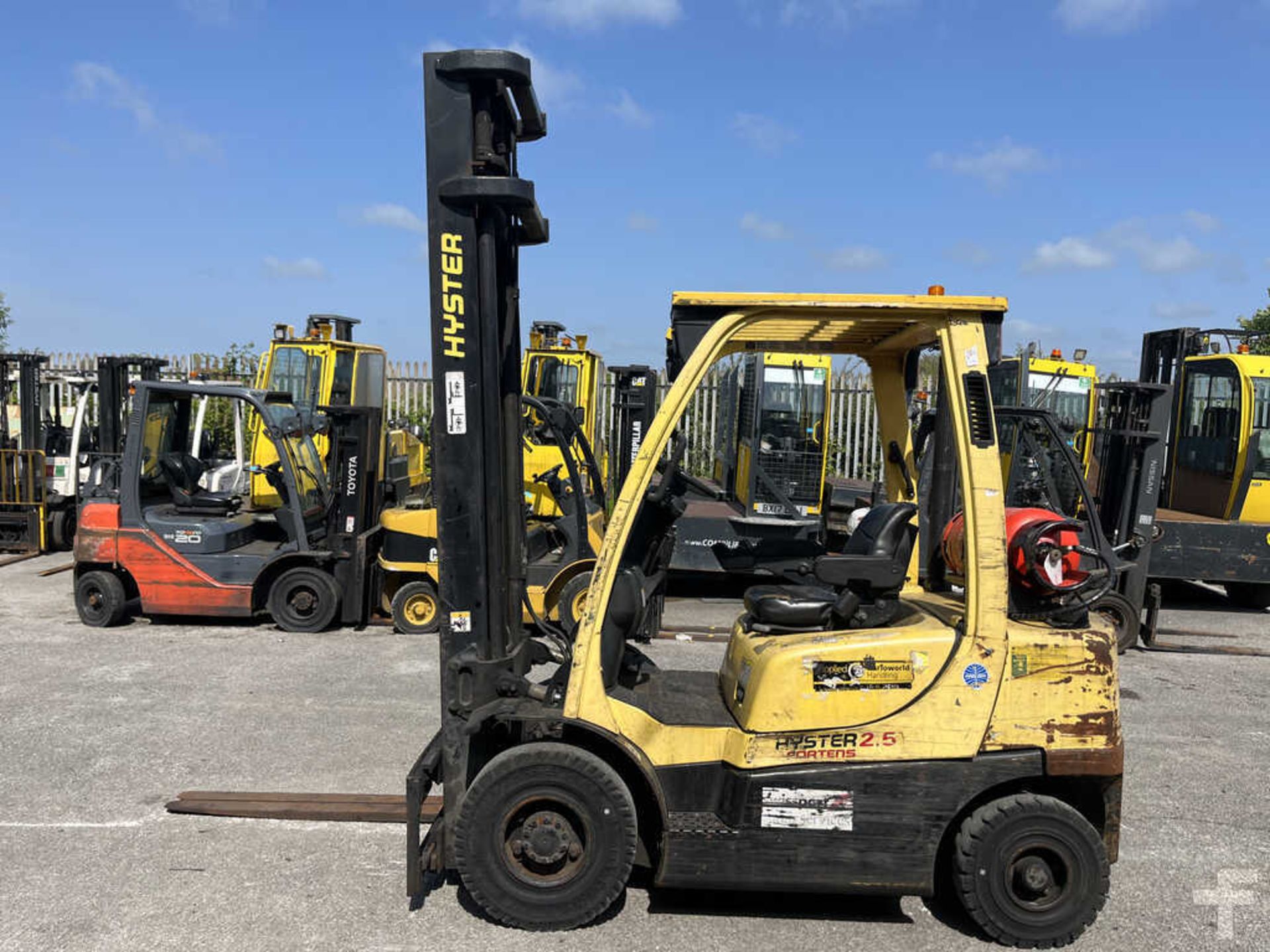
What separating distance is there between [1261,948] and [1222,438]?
27.6 ft

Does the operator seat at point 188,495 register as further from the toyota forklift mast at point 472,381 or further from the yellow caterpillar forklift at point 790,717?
the yellow caterpillar forklift at point 790,717

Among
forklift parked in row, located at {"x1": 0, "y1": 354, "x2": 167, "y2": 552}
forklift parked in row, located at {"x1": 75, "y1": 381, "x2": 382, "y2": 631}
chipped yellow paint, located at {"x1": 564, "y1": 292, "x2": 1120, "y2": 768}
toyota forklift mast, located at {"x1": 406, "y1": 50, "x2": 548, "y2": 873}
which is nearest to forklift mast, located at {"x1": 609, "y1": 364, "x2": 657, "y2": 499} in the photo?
forklift parked in row, located at {"x1": 75, "y1": 381, "x2": 382, "y2": 631}

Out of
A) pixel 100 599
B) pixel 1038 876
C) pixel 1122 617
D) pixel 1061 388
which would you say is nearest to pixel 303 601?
pixel 100 599

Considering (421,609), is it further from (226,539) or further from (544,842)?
(544,842)

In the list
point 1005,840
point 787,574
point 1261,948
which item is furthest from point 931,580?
point 1261,948

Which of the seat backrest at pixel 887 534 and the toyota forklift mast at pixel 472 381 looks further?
the seat backrest at pixel 887 534

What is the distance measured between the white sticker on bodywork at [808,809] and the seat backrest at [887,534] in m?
0.98

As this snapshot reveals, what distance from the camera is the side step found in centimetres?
454

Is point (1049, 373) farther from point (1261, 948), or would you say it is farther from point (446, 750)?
point (446, 750)

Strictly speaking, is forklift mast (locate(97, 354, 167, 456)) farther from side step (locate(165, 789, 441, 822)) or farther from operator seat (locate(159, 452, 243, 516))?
side step (locate(165, 789, 441, 822))

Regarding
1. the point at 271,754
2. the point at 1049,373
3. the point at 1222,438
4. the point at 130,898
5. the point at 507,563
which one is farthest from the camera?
the point at 1049,373

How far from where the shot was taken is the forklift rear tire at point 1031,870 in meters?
3.52

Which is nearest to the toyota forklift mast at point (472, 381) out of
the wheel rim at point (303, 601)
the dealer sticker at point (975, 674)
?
the dealer sticker at point (975, 674)

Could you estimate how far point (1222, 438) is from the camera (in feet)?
34.7
